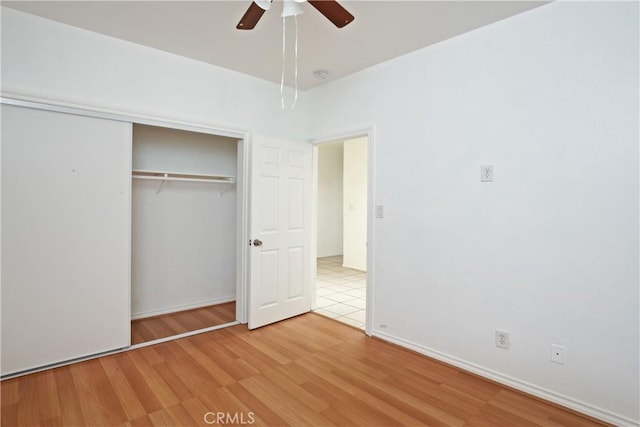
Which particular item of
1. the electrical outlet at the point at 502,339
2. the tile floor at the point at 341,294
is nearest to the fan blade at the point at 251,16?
the electrical outlet at the point at 502,339

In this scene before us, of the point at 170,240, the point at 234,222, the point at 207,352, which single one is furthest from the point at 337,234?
the point at 207,352

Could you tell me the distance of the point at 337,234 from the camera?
8594mm

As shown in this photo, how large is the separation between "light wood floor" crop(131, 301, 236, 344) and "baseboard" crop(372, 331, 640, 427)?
6.33ft

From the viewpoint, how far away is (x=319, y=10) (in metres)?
1.85

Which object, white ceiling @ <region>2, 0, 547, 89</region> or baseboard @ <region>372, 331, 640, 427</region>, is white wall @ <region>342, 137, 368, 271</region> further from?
baseboard @ <region>372, 331, 640, 427</region>

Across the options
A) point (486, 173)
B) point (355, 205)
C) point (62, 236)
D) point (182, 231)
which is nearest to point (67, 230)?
point (62, 236)

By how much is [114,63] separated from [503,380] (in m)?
3.88

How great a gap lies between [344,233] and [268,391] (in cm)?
485

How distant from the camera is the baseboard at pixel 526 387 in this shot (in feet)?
6.57

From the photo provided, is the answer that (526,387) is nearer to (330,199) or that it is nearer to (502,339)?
(502,339)

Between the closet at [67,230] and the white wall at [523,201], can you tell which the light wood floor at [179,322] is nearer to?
the closet at [67,230]

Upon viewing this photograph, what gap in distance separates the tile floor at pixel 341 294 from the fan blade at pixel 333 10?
2.79 m

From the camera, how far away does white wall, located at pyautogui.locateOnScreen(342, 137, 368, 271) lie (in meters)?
6.64

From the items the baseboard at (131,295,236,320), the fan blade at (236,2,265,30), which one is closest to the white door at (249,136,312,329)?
the baseboard at (131,295,236,320)
